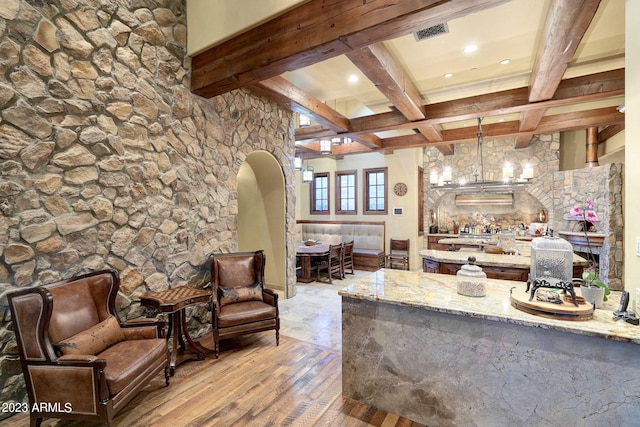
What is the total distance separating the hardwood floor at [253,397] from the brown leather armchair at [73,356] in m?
0.29

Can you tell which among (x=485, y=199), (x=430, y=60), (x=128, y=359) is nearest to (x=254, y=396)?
(x=128, y=359)

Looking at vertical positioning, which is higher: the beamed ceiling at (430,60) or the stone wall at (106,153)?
the beamed ceiling at (430,60)

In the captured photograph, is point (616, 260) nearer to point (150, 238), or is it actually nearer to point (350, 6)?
point (350, 6)

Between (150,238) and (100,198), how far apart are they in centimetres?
59

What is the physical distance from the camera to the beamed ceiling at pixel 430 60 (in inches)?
84.6

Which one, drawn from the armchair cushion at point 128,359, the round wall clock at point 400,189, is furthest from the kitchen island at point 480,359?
the round wall clock at point 400,189

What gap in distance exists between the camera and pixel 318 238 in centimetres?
831

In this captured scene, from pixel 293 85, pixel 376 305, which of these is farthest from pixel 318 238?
pixel 376 305

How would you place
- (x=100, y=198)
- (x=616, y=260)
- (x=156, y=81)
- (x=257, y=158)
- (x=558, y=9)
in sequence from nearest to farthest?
(x=558, y=9) → (x=100, y=198) → (x=156, y=81) → (x=257, y=158) → (x=616, y=260)

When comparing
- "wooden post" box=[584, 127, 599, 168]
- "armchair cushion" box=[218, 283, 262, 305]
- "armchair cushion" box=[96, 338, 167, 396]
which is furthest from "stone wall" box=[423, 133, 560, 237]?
"armchair cushion" box=[96, 338, 167, 396]

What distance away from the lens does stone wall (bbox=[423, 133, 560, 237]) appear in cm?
723

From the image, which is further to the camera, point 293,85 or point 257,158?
point 257,158

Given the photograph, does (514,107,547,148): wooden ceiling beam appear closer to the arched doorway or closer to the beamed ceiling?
the beamed ceiling

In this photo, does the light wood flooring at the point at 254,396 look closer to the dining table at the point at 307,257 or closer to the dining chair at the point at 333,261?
the dining table at the point at 307,257
